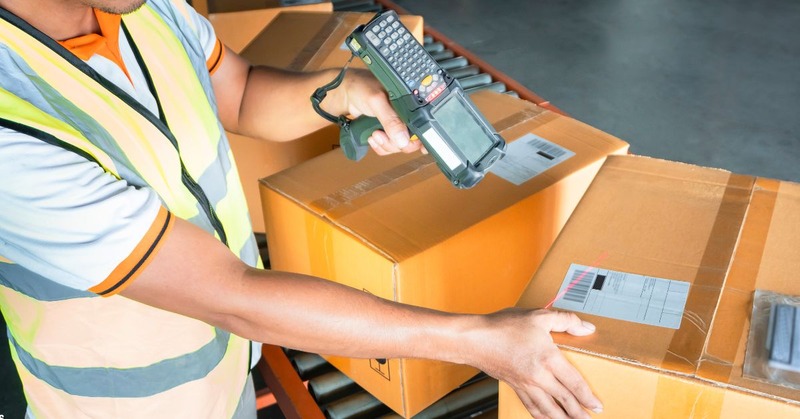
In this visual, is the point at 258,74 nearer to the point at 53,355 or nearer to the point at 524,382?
the point at 53,355

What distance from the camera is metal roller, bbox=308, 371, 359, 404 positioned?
1345mm

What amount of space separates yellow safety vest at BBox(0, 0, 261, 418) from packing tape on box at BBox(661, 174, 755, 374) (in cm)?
63

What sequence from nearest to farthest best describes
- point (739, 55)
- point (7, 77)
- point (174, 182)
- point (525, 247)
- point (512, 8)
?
point (7, 77)
point (174, 182)
point (525, 247)
point (739, 55)
point (512, 8)

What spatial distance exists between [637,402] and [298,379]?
71 centimetres

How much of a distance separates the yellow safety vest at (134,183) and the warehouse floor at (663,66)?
1584 mm

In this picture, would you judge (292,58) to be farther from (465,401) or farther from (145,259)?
(145,259)

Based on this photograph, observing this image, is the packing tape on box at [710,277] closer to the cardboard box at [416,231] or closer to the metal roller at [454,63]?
the cardboard box at [416,231]

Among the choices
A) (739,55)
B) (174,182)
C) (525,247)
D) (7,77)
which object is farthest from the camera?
(739,55)

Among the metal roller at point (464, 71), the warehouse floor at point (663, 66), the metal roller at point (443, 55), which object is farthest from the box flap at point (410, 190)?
the warehouse floor at point (663, 66)

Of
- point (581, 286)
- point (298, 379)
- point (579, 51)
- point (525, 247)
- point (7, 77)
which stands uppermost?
point (7, 77)

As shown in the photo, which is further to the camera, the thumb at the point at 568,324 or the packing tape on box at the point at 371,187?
the packing tape on box at the point at 371,187

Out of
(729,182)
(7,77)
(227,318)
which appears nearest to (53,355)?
(227,318)

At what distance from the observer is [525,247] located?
128 cm

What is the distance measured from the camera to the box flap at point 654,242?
0.88 meters
